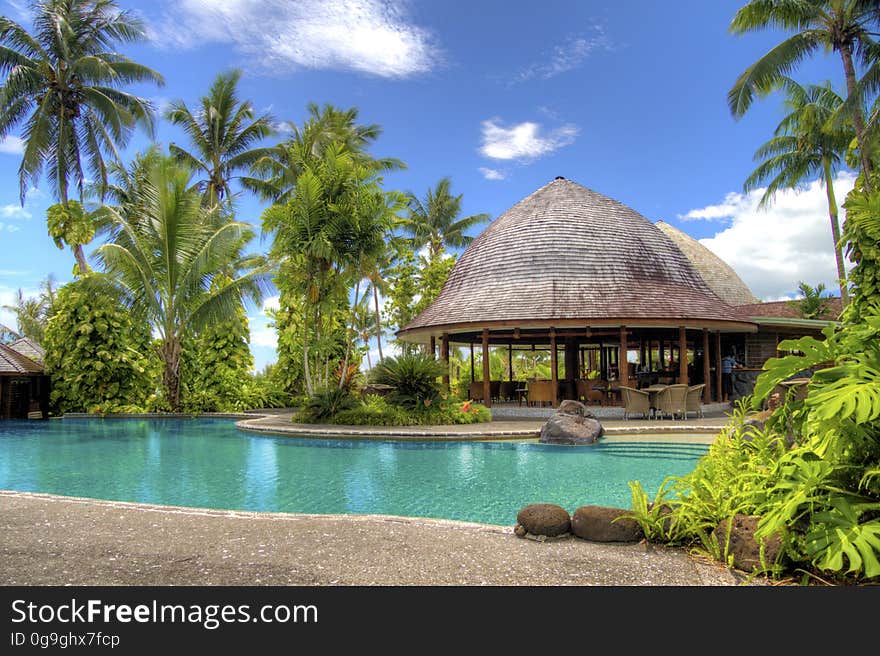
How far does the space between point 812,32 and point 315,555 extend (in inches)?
796

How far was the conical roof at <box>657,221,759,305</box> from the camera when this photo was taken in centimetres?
2928

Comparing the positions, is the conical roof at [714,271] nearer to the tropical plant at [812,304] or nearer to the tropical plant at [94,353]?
the tropical plant at [812,304]

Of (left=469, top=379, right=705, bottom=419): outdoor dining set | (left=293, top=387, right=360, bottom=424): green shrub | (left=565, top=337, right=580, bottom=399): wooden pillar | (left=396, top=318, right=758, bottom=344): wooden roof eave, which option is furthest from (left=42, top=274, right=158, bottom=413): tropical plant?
(left=565, top=337, right=580, bottom=399): wooden pillar

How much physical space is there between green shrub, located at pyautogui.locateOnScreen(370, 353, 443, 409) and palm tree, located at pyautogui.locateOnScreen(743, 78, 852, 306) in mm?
17313

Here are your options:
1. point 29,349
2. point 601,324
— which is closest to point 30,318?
point 29,349

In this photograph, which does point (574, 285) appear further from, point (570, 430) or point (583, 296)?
point (570, 430)

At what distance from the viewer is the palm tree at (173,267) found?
60.1 ft

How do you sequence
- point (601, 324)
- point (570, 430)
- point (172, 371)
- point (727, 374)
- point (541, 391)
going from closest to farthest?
point (570, 430) < point (601, 324) < point (541, 391) < point (172, 371) < point (727, 374)

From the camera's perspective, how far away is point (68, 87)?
2195 cm

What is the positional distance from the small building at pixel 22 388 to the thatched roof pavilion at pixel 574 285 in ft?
38.4

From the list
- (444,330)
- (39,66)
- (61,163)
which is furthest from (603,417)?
(39,66)

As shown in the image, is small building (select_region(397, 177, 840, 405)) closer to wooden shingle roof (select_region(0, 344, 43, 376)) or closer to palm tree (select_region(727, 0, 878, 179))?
palm tree (select_region(727, 0, 878, 179))

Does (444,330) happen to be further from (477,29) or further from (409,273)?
(409,273)
